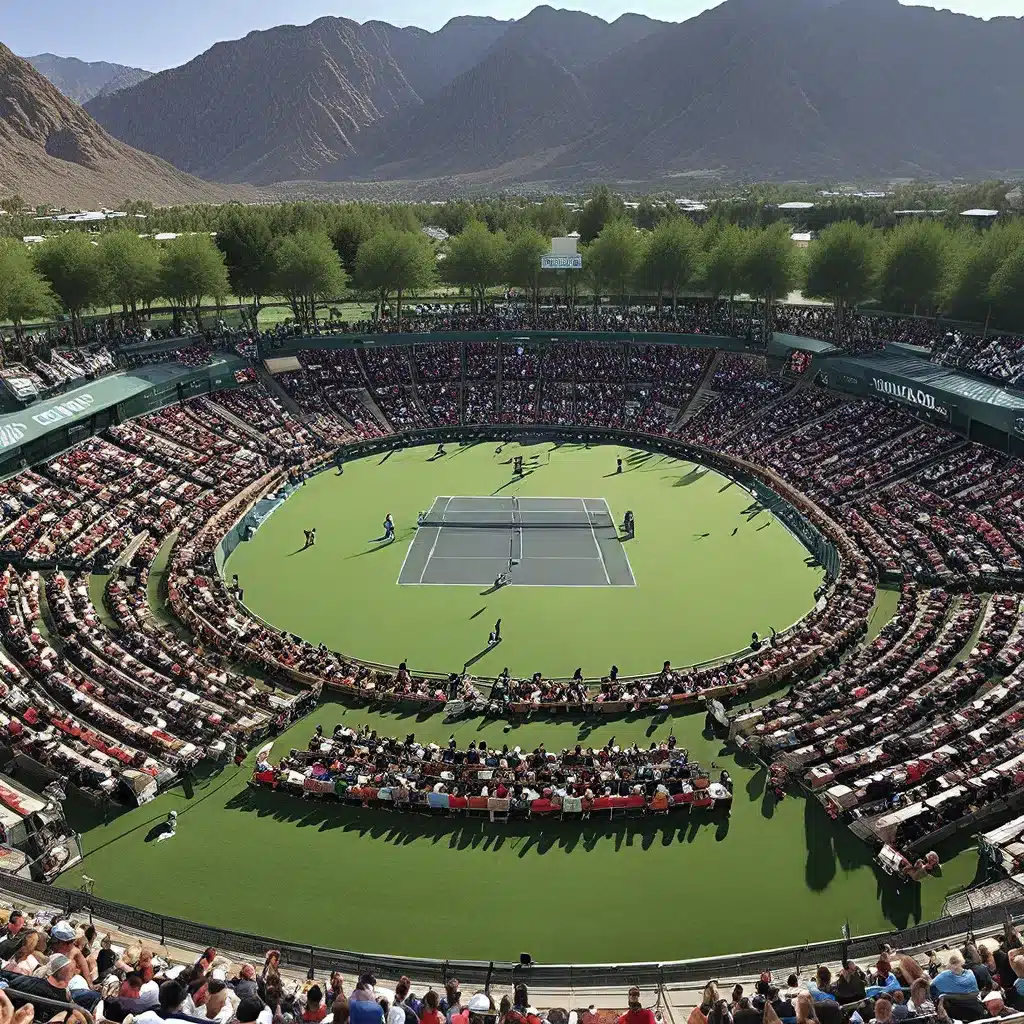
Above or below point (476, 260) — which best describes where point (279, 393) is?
below

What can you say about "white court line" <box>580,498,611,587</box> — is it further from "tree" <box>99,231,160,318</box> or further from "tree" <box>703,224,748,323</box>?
"tree" <box>99,231,160,318</box>

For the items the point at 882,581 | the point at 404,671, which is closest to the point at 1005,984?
the point at 404,671

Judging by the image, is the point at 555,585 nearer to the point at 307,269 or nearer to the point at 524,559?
the point at 524,559

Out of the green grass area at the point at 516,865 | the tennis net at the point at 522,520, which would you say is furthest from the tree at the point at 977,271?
the green grass area at the point at 516,865

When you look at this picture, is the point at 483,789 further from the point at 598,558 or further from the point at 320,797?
the point at 598,558

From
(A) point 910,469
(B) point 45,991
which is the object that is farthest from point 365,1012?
(A) point 910,469
